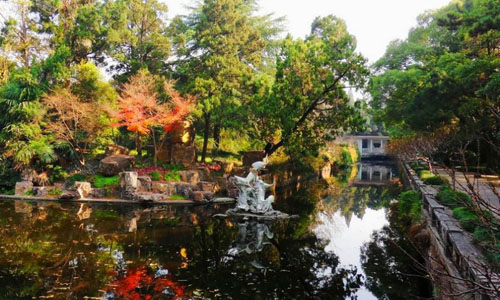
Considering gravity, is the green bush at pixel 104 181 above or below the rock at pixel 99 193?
above

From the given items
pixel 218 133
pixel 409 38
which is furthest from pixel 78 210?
pixel 409 38

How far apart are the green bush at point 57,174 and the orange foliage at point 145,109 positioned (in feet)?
11.6

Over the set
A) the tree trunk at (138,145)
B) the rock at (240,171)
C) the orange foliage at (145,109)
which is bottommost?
the rock at (240,171)

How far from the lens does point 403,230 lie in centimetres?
1191

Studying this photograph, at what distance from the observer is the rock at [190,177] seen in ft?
58.1

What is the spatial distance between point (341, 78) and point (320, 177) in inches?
574

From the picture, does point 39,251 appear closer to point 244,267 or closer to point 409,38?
point 244,267

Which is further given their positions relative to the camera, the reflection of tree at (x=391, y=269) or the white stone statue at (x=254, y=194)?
the white stone statue at (x=254, y=194)

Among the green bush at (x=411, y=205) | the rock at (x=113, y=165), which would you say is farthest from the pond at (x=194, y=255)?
the rock at (x=113, y=165)

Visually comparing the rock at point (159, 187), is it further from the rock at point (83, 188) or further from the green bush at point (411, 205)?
the green bush at point (411, 205)

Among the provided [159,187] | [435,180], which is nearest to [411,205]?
[435,180]

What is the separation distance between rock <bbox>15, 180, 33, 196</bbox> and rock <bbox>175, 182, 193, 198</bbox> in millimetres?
6790

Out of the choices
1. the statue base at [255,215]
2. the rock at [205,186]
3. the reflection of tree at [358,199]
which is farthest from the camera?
the rock at [205,186]

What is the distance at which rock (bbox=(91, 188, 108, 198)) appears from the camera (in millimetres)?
16406
